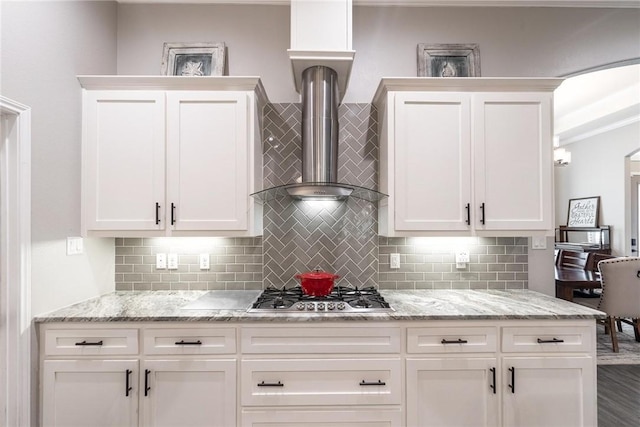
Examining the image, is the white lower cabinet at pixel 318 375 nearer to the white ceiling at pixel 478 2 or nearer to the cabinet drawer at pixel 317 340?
the cabinet drawer at pixel 317 340

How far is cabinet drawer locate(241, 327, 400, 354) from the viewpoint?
72.8 inches

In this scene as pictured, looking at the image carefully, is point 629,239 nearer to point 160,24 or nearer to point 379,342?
point 379,342

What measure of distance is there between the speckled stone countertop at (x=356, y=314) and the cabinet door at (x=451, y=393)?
Result: 0.87 ft

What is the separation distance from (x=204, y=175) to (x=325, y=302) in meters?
1.11

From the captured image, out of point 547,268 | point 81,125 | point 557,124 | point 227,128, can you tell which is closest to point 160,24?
point 81,125

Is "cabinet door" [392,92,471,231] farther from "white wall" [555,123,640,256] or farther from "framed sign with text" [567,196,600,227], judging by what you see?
"framed sign with text" [567,196,600,227]

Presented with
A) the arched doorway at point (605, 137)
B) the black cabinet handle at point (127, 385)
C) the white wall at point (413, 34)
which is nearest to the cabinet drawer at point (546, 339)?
the white wall at point (413, 34)

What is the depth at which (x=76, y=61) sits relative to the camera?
215 cm

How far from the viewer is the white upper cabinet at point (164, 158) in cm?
214

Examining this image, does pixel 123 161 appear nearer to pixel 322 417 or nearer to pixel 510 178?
pixel 322 417

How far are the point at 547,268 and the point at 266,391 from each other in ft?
7.39

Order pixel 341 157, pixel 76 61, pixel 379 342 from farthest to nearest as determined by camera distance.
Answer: pixel 341 157 < pixel 76 61 < pixel 379 342

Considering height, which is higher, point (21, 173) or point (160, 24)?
point (160, 24)

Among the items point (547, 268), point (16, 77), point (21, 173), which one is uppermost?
point (16, 77)
